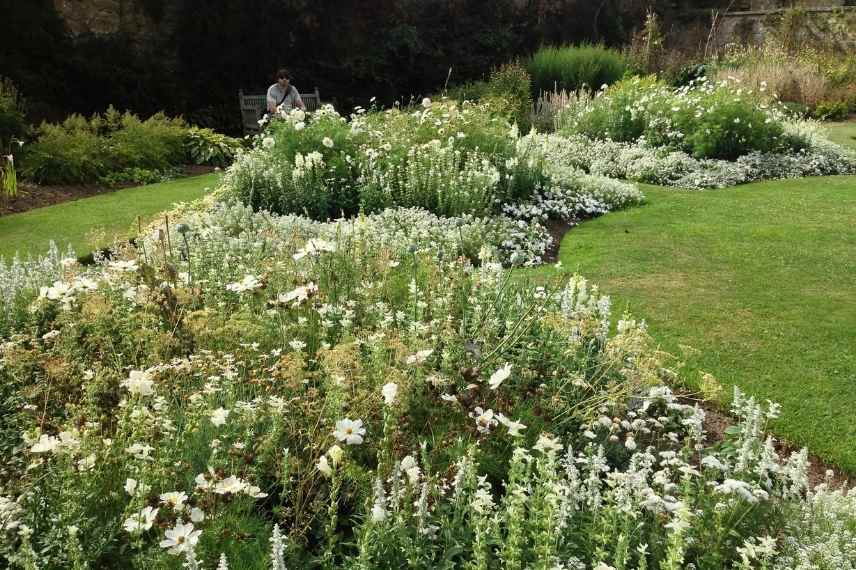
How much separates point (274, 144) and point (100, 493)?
5.80 metres

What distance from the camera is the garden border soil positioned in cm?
842

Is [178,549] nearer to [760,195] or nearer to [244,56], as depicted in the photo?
[760,195]

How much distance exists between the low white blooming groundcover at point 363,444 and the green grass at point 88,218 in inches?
96.6

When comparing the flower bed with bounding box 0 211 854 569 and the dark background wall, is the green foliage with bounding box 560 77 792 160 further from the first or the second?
the flower bed with bounding box 0 211 854 569

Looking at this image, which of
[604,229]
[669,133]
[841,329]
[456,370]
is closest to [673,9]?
[669,133]

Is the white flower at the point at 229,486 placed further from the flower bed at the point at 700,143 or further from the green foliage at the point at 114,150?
the green foliage at the point at 114,150

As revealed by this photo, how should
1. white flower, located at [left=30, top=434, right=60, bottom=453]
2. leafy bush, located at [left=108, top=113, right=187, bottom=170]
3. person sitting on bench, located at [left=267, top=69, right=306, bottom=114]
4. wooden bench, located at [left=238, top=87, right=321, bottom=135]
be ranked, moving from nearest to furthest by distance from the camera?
white flower, located at [left=30, top=434, right=60, bottom=453] < leafy bush, located at [left=108, top=113, right=187, bottom=170] < person sitting on bench, located at [left=267, top=69, right=306, bottom=114] < wooden bench, located at [left=238, top=87, right=321, bottom=135]

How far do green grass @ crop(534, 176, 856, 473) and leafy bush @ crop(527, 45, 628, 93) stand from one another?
821cm

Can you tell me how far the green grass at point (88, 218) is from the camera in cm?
657

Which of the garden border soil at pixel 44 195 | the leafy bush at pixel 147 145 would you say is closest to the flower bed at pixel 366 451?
the garden border soil at pixel 44 195

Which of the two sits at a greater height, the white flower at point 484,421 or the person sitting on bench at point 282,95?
the person sitting on bench at point 282,95

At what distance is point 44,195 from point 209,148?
333 centimetres

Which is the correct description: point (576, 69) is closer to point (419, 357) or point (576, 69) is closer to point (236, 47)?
point (236, 47)

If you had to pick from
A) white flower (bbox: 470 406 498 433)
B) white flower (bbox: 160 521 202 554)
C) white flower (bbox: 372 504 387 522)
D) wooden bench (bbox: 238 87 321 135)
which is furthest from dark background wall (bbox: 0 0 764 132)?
white flower (bbox: 372 504 387 522)
